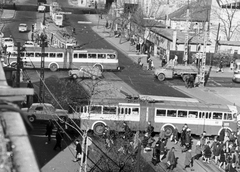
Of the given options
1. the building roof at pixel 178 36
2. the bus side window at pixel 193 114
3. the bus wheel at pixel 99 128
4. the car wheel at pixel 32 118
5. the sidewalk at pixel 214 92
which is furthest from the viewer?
the building roof at pixel 178 36

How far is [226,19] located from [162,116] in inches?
1336

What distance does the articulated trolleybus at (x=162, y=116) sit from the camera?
24.9m

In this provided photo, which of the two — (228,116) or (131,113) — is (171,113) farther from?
(228,116)

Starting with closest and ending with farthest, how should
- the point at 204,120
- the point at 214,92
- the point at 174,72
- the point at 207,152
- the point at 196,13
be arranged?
1. the point at 207,152
2. the point at 204,120
3. the point at 214,92
4. the point at 174,72
5. the point at 196,13

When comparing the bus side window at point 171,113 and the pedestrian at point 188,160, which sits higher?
the bus side window at point 171,113

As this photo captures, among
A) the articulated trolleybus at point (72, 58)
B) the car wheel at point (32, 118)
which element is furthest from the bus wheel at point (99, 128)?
the articulated trolleybus at point (72, 58)

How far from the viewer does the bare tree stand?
56500 millimetres

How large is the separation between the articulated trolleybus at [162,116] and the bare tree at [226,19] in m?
32.0

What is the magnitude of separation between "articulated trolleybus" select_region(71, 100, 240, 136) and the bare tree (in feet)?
105

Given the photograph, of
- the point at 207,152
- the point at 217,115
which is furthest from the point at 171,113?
the point at 207,152

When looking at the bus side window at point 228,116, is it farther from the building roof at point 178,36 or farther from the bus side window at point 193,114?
the building roof at point 178,36

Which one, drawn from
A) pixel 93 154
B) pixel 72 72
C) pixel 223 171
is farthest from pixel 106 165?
pixel 72 72

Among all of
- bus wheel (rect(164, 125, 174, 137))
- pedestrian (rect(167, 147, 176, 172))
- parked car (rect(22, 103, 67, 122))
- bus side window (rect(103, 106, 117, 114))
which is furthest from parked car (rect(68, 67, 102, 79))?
pedestrian (rect(167, 147, 176, 172))

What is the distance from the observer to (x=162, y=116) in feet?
84.0
